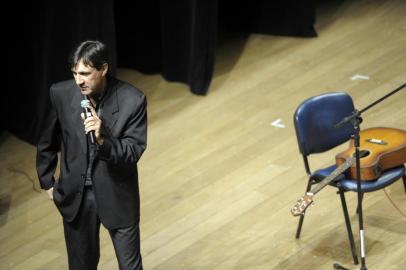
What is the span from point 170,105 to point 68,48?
1.08m

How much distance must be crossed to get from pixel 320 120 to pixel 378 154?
1.31 ft

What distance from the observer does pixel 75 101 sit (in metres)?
3.44

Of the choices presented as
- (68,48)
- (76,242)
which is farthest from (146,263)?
(68,48)

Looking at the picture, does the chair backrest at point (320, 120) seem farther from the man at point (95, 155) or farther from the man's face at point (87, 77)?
the man's face at point (87, 77)

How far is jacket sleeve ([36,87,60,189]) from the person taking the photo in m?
3.58

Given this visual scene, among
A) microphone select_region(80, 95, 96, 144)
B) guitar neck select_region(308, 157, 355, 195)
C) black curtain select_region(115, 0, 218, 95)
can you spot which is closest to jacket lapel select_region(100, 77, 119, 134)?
microphone select_region(80, 95, 96, 144)

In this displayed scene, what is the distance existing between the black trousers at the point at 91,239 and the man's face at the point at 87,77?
479 millimetres

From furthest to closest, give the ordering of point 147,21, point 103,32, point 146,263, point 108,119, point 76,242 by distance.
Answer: point 147,21
point 103,32
point 146,263
point 76,242
point 108,119

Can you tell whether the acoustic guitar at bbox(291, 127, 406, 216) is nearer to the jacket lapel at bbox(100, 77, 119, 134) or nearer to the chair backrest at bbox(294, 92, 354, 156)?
the chair backrest at bbox(294, 92, 354, 156)

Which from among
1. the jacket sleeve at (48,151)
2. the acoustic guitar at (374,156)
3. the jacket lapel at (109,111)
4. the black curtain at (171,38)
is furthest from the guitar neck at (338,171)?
the black curtain at (171,38)

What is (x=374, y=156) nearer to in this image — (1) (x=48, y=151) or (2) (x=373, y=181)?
(2) (x=373, y=181)

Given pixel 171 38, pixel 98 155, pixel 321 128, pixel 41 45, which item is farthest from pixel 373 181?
pixel 171 38

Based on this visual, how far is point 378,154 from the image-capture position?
4379 mm

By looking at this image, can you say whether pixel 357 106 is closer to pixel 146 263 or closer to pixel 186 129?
pixel 186 129
